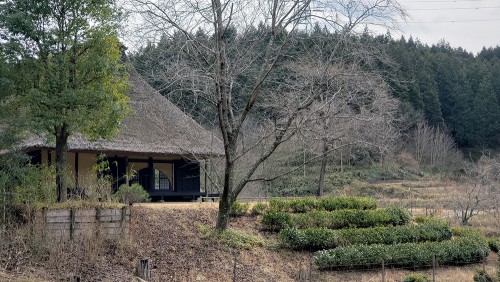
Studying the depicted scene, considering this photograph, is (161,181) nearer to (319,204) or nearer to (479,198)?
(319,204)

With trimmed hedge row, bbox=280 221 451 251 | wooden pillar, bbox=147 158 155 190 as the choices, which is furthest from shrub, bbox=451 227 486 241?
wooden pillar, bbox=147 158 155 190

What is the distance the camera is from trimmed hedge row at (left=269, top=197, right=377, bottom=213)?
19219 mm

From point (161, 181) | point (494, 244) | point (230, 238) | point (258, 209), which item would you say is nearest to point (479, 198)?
point (494, 244)

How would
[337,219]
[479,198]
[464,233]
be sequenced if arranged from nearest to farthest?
[337,219]
[464,233]
[479,198]

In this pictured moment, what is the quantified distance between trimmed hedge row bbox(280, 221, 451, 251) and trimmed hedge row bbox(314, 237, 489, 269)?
21.3 inches

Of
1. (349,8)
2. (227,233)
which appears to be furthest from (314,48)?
(227,233)

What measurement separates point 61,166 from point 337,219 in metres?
8.66

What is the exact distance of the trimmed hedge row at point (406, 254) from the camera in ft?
53.5

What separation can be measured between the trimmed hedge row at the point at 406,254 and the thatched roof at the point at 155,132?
20.6ft

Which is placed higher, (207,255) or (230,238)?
(230,238)

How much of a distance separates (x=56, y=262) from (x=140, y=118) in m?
11.6

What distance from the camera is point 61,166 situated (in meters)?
14.0

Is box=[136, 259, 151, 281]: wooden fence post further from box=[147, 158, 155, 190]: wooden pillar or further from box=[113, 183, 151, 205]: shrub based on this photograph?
box=[147, 158, 155, 190]: wooden pillar

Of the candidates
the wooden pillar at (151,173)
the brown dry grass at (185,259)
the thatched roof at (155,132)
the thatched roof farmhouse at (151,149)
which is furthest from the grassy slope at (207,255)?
the wooden pillar at (151,173)
